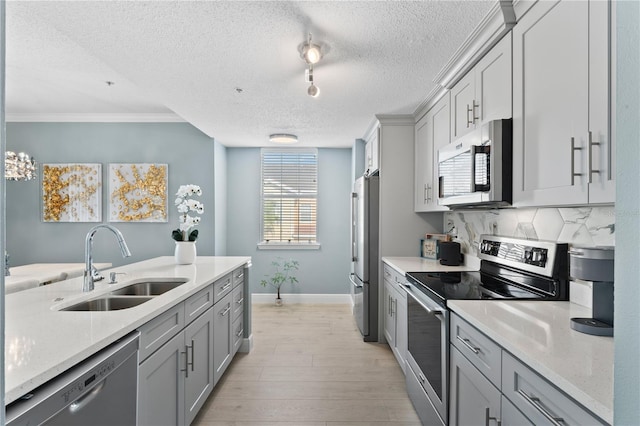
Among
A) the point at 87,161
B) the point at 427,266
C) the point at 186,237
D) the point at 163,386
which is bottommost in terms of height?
the point at 163,386

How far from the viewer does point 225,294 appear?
103 inches

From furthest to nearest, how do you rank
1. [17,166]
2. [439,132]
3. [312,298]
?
[312,298] < [17,166] < [439,132]

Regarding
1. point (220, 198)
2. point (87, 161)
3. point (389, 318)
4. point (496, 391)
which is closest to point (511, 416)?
point (496, 391)

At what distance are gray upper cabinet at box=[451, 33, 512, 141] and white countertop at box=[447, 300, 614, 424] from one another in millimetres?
989

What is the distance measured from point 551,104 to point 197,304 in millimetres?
2132

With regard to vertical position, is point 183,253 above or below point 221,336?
above

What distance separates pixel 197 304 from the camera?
2.03 meters

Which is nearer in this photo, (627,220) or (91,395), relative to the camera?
(627,220)

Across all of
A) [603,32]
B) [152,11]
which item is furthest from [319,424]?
[152,11]

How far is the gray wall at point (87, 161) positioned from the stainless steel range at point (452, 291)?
321 centimetres

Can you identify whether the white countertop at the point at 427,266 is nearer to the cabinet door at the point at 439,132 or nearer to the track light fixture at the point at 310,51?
the cabinet door at the point at 439,132

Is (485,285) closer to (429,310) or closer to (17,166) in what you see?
(429,310)

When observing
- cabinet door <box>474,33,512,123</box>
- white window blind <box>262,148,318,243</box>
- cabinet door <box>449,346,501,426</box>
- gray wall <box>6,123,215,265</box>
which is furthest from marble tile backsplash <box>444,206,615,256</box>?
gray wall <box>6,123,215,265</box>

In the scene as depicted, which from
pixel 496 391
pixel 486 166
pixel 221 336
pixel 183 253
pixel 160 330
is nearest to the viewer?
pixel 496 391
